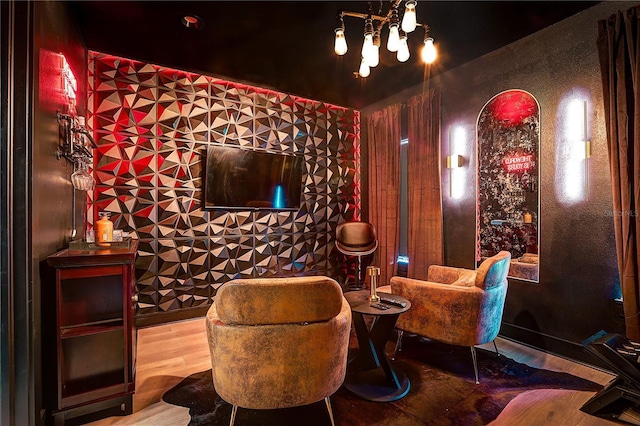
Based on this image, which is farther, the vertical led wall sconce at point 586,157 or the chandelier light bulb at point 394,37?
the vertical led wall sconce at point 586,157

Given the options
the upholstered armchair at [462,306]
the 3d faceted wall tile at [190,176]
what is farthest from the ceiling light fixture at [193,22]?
the upholstered armchair at [462,306]

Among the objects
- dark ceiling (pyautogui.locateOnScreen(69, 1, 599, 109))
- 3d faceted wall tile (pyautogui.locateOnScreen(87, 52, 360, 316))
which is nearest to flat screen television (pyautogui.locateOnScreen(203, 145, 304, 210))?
3d faceted wall tile (pyautogui.locateOnScreen(87, 52, 360, 316))

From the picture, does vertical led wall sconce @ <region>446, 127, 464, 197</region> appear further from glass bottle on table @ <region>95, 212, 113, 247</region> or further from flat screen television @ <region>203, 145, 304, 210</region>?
glass bottle on table @ <region>95, 212, 113, 247</region>

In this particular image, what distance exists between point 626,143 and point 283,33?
3.06m

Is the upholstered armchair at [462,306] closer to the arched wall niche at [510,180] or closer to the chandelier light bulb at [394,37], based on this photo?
the arched wall niche at [510,180]

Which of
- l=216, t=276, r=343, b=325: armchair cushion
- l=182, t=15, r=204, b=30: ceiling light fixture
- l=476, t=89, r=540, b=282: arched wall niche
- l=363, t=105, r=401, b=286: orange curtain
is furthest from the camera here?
l=363, t=105, r=401, b=286: orange curtain

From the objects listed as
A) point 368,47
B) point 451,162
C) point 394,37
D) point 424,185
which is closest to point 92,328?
point 368,47

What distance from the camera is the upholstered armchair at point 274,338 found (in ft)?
5.21

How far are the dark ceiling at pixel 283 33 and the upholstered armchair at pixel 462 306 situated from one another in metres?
2.18

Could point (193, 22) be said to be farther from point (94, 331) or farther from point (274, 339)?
point (274, 339)

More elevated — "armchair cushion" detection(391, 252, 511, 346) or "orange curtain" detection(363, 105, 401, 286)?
"orange curtain" detection(363, 105, 401, 286)

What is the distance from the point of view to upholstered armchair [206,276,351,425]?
159 cm

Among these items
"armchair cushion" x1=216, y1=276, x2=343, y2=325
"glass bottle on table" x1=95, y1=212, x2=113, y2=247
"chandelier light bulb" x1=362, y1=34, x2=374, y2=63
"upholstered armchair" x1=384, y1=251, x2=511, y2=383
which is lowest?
"upholstered armchair" x1=384, y1=251, x2=511, y2=383

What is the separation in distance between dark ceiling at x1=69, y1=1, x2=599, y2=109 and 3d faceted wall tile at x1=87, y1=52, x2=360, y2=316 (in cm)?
33
